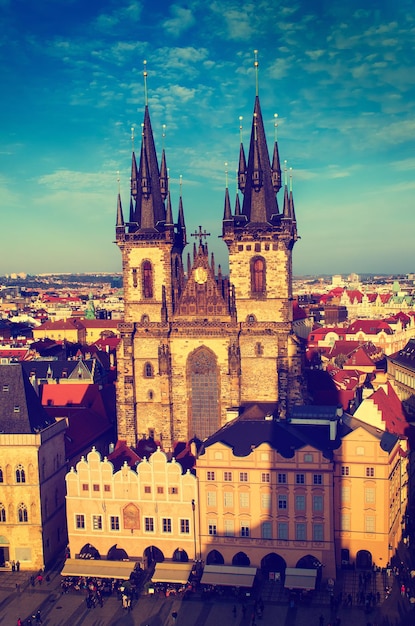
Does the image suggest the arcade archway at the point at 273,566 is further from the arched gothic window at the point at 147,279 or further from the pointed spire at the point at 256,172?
the pointed spire at the point at 256,172

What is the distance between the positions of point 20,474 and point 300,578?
2720cm

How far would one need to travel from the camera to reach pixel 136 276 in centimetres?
8156

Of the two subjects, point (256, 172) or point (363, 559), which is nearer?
point (363, 559)

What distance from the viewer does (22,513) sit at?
214 feet

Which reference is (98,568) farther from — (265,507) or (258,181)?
(258,181)

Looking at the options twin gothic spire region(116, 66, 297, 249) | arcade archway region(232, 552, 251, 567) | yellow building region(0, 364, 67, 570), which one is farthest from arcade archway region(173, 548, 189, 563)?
twin gothic spire region(116, 66, 297, 249)

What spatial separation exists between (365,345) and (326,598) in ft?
309

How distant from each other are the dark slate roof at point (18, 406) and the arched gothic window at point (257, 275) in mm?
26874

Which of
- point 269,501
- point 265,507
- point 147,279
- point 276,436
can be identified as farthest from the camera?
point 147,279

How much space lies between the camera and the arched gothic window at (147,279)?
81.4 metres

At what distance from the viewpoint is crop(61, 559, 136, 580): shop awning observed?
60.5 metres

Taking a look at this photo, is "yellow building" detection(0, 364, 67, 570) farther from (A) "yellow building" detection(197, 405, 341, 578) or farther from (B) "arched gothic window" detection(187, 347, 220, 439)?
(B) "arched gothic window" detection(187, 347, 220, 439)

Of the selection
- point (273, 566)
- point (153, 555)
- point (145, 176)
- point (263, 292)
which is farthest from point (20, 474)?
point (145, 176)

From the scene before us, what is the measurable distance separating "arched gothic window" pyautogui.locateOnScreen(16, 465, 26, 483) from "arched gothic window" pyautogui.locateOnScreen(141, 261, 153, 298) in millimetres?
25364
